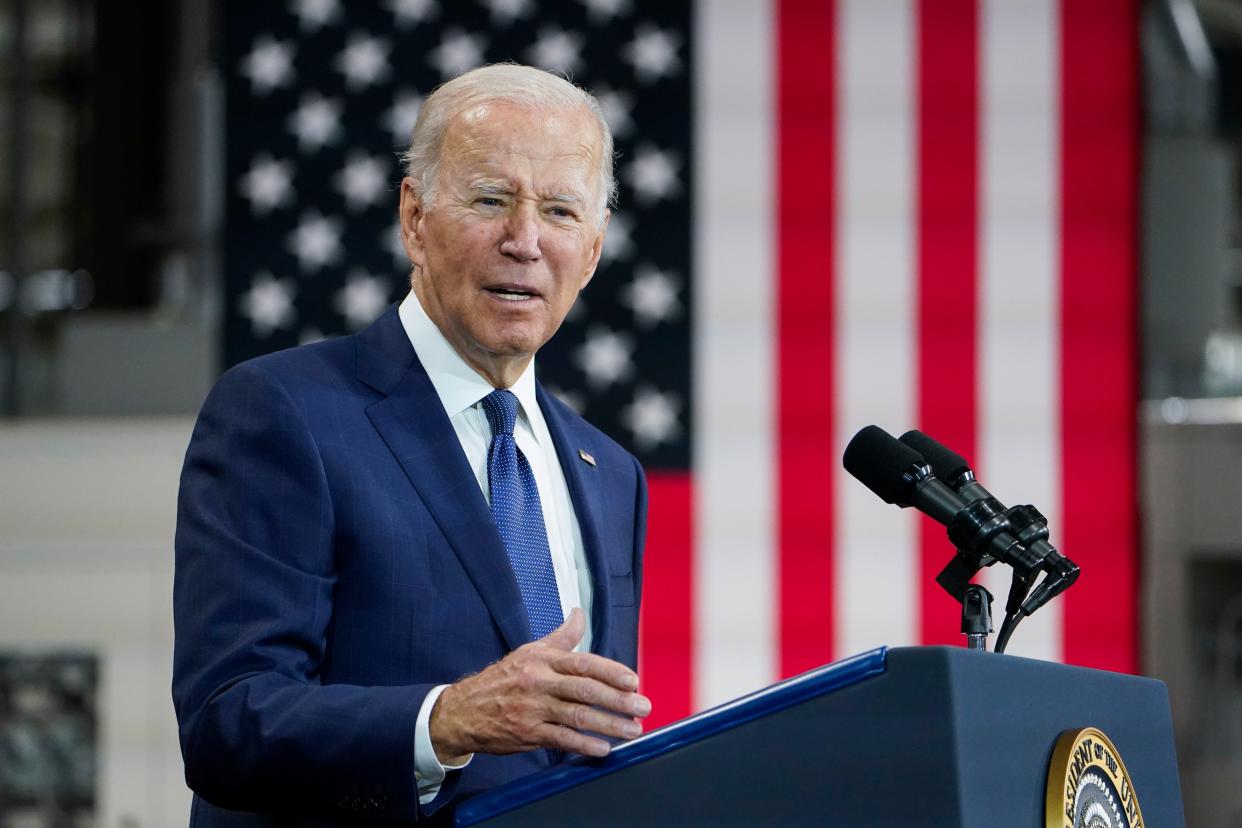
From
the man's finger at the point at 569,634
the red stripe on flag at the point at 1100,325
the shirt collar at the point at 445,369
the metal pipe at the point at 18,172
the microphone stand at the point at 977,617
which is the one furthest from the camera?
the metal pipe at the point at 18,172

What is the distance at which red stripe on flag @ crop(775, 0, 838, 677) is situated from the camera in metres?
4.24

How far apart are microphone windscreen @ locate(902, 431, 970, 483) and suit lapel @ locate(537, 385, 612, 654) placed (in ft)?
1.15

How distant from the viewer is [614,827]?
1.13 m

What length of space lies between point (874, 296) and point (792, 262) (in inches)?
9.5

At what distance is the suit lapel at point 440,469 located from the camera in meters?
1.42

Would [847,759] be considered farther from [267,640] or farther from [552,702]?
[267,640]

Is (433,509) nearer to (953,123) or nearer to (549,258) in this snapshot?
(549,258)

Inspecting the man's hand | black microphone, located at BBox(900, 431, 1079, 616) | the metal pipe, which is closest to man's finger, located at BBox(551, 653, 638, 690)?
the man's hand

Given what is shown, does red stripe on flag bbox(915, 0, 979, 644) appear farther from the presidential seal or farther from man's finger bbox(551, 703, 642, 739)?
man's finger bbox(551, 703, 642, 739)

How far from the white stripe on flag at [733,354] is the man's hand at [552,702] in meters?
3.08

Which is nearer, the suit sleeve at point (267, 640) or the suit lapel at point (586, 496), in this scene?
the suit sleeve at point (267, 640)

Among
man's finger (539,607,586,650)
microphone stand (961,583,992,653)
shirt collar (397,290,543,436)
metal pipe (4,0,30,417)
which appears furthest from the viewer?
metal pipe (4,0,30,417)

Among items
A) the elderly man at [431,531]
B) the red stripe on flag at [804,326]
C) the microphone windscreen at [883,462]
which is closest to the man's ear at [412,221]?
the elderly man at [431,531]

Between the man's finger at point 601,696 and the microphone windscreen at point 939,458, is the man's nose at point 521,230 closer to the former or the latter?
the microphone windscreen at point 939,458
